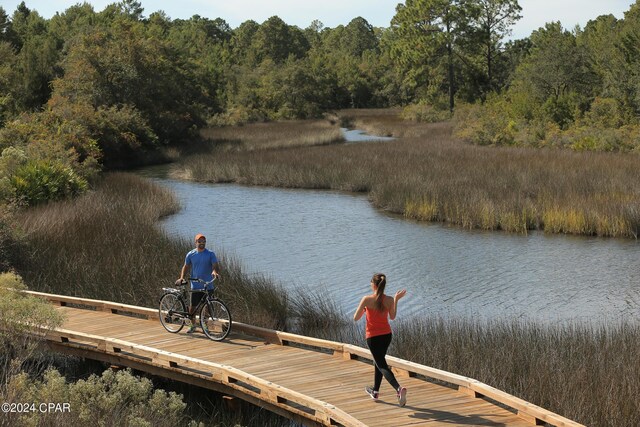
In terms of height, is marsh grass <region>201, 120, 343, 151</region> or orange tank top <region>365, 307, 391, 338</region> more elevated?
marsh grass <region>201, 120, 343, 151</region>

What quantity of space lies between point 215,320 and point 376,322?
3.62 metres

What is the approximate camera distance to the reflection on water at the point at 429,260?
53.8 feet

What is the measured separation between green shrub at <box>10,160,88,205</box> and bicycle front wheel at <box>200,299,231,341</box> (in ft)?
38.4

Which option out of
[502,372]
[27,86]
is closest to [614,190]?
[502,372]

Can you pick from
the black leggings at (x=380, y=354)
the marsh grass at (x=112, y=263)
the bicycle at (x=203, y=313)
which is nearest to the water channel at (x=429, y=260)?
the marsh grass at (x=112, y=263)

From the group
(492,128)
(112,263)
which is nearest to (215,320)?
→ (112,263)

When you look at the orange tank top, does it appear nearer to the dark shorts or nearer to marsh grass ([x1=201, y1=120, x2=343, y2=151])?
the dark shorts

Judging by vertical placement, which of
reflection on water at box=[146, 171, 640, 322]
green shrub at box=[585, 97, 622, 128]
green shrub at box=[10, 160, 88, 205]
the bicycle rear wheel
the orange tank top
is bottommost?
reflection on water at box=[146, 171, 640, 322]

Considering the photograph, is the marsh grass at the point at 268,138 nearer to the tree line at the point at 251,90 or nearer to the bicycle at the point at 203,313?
the tree line at the point at 251,90

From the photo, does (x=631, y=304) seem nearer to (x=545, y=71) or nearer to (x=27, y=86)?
(x=545, y=71)

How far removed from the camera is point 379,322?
8.84 metres

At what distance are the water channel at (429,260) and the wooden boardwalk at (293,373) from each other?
3.95 meters

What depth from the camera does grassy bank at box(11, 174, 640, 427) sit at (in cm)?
948

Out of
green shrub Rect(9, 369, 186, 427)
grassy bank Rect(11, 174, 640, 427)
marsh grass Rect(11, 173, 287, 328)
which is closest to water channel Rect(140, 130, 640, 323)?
grassy bank Rect(11, 174, 640, 427)
